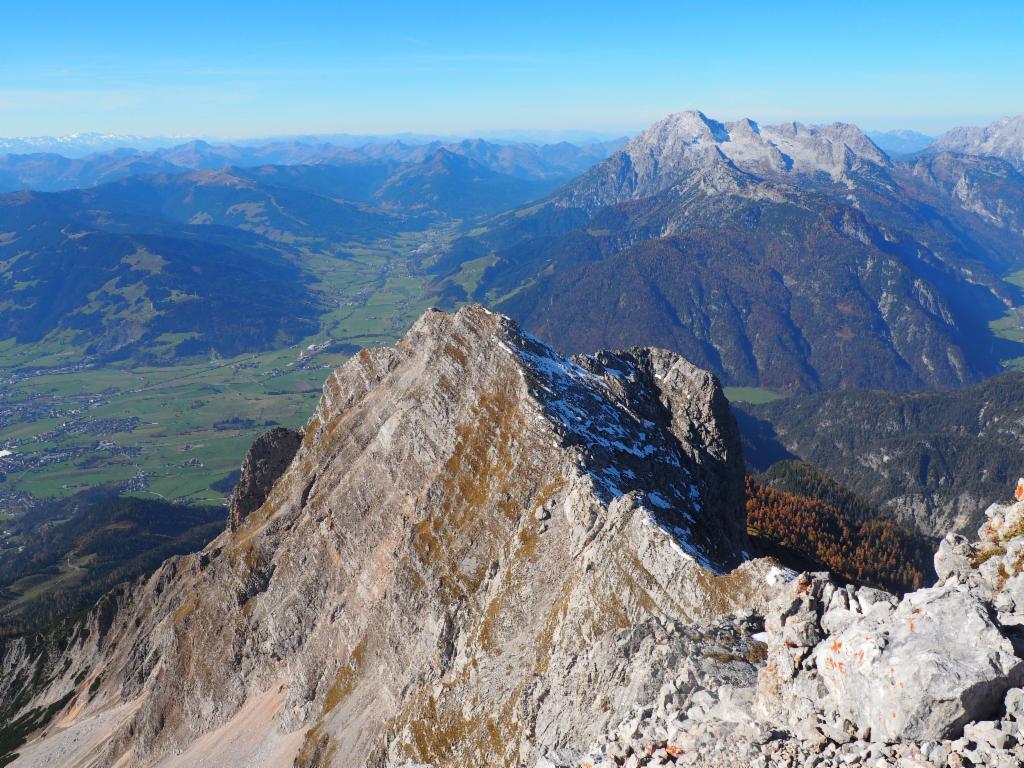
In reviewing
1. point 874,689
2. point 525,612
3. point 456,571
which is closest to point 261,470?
point 456,571

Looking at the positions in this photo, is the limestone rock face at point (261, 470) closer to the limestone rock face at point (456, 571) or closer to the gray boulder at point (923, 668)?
the limestone rock face at point (456, 571)

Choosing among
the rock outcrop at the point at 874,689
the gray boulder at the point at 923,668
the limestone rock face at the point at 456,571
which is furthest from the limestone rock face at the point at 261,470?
the gray boulder at the point at 923,668

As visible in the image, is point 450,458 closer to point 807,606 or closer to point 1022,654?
point 807,606

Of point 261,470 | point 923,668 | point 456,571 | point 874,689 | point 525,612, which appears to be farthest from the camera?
point 261,470

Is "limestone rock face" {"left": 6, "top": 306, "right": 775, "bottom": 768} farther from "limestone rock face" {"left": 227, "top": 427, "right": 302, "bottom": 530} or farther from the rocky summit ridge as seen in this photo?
"limestone rock face" {"left": 227, "top": 427, "right": 302, "bottom": 530}

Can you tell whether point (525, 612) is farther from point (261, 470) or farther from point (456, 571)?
point (261, 470)
